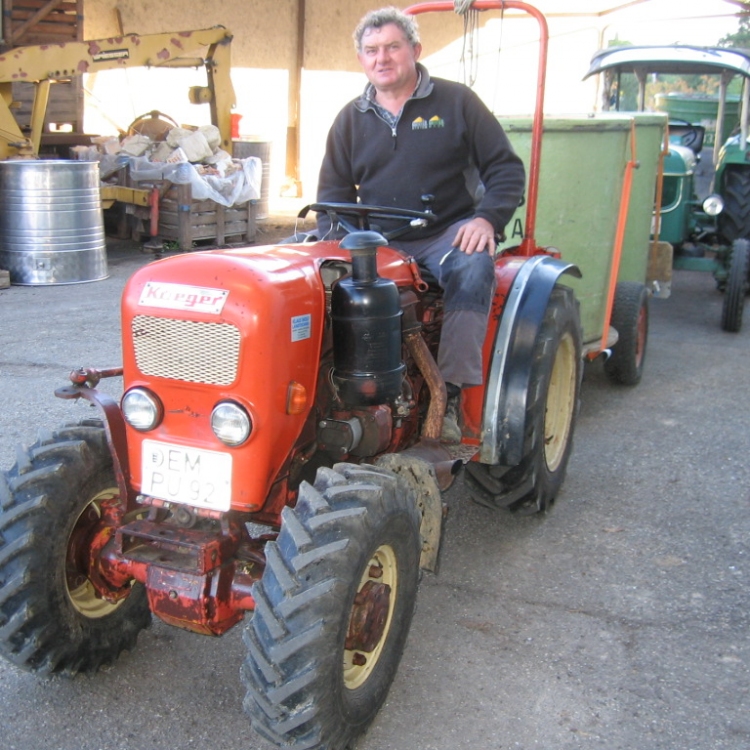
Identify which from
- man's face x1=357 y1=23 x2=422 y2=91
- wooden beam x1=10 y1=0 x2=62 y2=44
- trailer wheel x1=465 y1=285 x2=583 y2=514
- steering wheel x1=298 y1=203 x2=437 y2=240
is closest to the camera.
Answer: steering wheel x1=298 y1=203 x2=437 y2=240

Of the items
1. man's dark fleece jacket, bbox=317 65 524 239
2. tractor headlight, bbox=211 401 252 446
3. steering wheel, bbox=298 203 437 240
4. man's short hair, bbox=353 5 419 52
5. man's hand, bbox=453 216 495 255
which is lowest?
tractor headlight, bbox=211 401 252 446

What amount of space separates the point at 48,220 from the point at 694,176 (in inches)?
221

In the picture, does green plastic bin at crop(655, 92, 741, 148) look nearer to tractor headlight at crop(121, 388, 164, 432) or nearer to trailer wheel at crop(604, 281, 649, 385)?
trailer wheel at crop(604, 281, 649, 385)

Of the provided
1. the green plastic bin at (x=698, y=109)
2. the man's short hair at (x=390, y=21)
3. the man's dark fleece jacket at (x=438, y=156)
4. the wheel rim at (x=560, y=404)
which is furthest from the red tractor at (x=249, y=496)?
the green plastic bin at (x=698, y=109)

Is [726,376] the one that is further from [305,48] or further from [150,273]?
[305,48]

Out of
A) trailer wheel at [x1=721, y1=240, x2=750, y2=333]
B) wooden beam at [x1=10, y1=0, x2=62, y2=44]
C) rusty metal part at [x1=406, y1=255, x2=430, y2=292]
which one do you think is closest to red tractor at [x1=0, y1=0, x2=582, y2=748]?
rusty metal part at [x1=406, y1=255, x2=430, y2=292]

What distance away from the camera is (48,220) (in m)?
7.90

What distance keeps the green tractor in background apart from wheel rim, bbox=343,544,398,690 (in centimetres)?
501

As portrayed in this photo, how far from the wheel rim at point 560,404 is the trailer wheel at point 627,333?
146 cm

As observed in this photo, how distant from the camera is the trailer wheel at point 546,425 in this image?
3.25m

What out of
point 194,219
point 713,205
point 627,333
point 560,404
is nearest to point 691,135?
point 713,205

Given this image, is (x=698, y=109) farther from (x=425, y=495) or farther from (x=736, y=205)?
(x=425, y=495)

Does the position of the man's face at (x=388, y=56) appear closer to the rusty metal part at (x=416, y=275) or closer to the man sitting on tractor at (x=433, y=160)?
the man sitting on tractor at (x=433, y=160)

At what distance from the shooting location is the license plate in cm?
228
